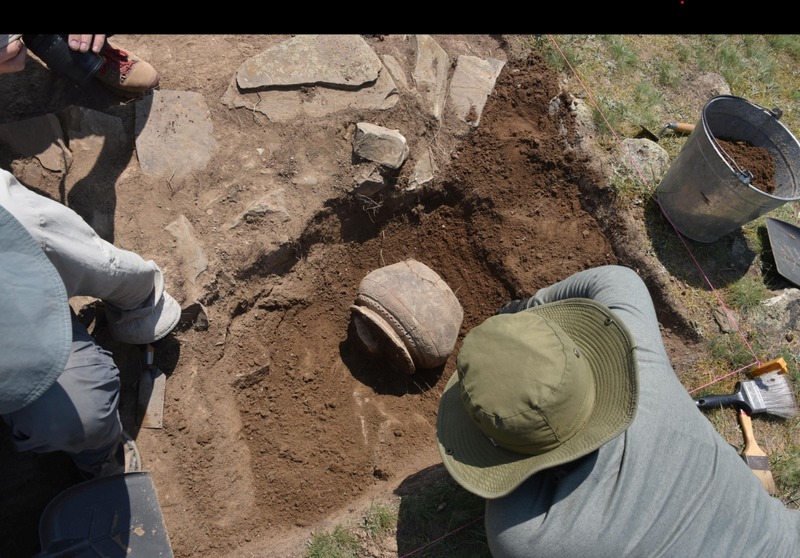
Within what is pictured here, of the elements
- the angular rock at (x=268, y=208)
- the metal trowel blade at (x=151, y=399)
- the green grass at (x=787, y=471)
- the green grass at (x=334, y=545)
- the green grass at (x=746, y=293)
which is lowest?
the green grass at (x=334, y=545)

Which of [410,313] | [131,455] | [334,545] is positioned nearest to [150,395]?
[131,455]

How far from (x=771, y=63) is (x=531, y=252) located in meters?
3.40

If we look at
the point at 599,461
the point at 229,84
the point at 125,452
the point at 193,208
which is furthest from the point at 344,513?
the point at 229,84

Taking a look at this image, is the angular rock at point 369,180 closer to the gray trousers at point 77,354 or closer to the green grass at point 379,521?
the gray trousers at point 77,354

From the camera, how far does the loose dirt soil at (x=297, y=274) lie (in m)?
2.72

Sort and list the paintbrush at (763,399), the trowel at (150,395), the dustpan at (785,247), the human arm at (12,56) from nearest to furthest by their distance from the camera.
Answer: the human arm at (12,56) < the trowel at (150,395) < the paintbrush at (763,399) < the dustpan at (785,247)

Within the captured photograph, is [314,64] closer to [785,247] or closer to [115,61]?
[115,61]

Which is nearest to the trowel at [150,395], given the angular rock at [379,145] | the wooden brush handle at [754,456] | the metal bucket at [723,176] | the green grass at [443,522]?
the green grass at [443,522]

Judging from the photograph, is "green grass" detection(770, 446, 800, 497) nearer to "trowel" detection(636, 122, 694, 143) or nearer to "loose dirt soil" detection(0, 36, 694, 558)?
"loose dirt soil" detection(0, 36, 694, 558)

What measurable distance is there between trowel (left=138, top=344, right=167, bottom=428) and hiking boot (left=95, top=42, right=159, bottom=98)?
179cm

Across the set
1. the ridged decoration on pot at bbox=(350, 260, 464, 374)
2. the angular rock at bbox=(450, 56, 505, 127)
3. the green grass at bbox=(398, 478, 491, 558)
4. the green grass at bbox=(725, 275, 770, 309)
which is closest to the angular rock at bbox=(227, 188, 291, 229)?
the ridged decoration on pot at bbox=(350, 260, 464, 374)

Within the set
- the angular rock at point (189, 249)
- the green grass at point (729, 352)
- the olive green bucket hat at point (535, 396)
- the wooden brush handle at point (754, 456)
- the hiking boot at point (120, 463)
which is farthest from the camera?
the green grass at point (729, 352)

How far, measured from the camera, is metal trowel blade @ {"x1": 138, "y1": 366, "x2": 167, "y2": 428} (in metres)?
2.70

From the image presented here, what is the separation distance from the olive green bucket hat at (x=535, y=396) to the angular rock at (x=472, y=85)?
246 centimetres
